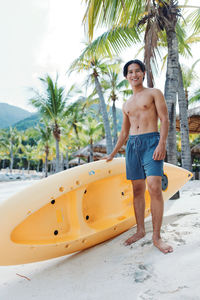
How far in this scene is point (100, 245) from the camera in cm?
203

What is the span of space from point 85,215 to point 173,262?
105cm

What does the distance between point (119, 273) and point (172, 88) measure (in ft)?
10.8

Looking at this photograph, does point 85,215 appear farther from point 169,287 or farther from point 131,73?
point 131,73

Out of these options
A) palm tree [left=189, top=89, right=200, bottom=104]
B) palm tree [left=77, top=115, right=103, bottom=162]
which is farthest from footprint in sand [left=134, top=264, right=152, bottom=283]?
palm tree [left=77, top=115, right=103, bottom=162]

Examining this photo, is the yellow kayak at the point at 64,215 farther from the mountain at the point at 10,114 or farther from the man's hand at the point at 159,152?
the mountain at the point at 10,114

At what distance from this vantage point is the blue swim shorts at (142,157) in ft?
5.73

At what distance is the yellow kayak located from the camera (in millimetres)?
1640

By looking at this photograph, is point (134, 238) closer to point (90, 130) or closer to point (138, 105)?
point (138, 105)

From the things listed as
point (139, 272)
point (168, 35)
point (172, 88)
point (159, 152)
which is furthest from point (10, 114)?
point (139, 272)

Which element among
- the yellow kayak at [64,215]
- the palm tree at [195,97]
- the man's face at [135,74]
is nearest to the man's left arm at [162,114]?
the man's face at [135,74]

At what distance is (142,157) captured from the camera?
6.11ft

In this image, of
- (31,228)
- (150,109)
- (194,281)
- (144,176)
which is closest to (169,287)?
(194,281)

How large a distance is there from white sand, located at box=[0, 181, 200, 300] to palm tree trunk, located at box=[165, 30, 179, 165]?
2.01 meters

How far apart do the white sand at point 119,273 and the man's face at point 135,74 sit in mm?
1407
